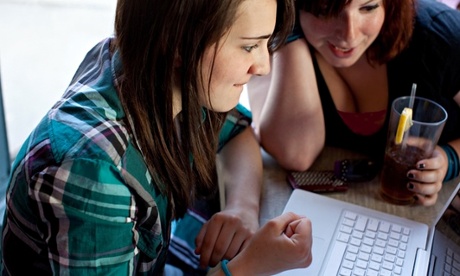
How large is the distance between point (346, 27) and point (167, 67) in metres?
0.43

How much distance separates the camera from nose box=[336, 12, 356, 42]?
1.04 meters

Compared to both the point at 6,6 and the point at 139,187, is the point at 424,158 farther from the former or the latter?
the point at 6,6

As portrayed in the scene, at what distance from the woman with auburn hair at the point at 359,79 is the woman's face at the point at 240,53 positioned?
0.91ft

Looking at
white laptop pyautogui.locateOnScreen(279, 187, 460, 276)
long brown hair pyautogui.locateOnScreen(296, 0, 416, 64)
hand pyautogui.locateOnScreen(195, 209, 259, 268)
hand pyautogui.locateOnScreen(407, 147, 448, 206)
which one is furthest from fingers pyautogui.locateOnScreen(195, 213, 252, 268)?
long brown hair pyautogui.locateOnScreen(296, 0, 416, 64)

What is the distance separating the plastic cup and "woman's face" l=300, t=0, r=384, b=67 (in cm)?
14

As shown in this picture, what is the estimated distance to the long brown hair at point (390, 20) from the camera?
1.05m

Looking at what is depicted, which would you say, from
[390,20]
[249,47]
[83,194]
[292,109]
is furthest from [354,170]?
[83,194]

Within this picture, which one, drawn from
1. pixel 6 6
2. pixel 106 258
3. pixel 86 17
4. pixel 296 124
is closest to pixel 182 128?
pixel 106 258

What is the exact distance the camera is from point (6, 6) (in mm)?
3352

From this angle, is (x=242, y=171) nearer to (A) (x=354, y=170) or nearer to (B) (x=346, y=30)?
(A) (x=354, y=170)

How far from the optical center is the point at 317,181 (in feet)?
3.56

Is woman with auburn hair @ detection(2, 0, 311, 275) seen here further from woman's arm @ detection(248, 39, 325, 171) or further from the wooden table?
woman's arm @ detection(248, 39, 325, 171)

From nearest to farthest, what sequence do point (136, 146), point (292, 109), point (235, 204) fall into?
point (136, 146) < point (235, 204) < point (292, 109)

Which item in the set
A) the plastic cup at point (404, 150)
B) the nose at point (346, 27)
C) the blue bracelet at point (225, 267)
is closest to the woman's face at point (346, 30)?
the nose at point (346, 27)
